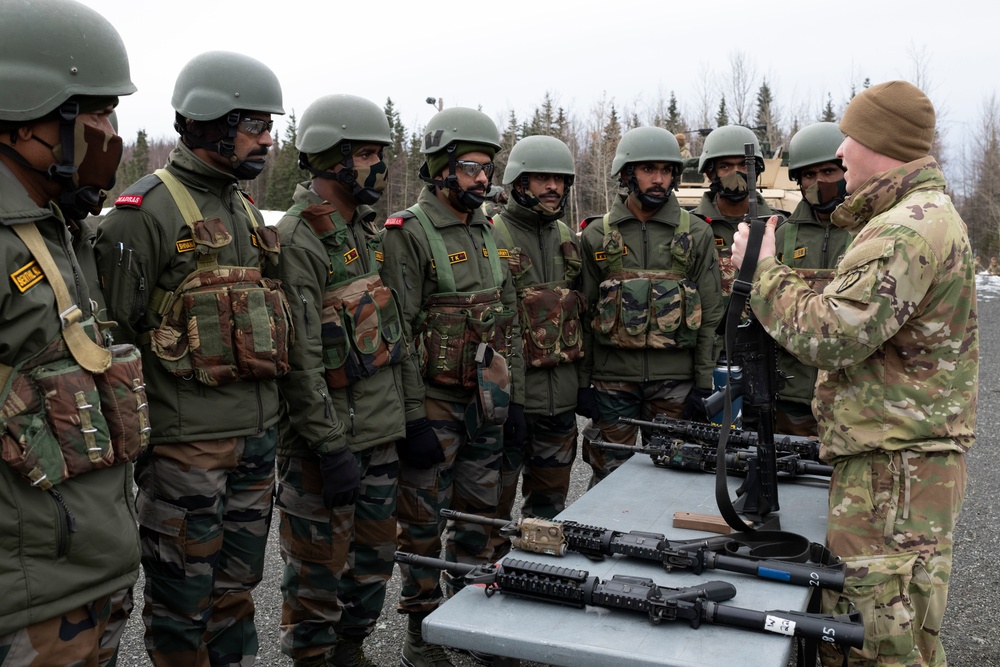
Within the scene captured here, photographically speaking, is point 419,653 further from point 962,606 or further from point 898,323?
point 962,606

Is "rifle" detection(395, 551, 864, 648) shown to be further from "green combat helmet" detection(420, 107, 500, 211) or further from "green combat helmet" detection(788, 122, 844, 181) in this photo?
"green combat helmet" detection(788, 122, 844, 181)

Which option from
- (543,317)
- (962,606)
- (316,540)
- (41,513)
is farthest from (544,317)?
(41,513)

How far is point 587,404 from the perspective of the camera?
222 inches

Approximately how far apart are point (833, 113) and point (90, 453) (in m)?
52.7

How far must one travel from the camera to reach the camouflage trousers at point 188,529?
11.3 ft

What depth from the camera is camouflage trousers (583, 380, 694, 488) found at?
18.5ft

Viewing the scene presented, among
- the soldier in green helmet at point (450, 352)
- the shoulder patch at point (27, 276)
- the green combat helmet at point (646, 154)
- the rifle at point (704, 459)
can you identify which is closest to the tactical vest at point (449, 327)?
the soldier in green helmet at point (450, 352)

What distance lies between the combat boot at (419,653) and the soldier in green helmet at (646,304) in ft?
5.56

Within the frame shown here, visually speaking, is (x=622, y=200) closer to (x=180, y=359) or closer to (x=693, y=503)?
(x=693, y=503)

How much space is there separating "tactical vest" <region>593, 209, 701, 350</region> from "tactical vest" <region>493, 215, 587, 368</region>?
0.22 meters

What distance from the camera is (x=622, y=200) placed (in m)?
5.90

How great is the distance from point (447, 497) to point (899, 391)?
8.53 ft

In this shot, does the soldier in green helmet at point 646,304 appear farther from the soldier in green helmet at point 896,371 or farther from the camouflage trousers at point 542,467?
the soldier in green helmet at point 896,371

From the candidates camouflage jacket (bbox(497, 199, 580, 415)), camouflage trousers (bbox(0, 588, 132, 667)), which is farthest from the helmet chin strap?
camouflage trousers (bbox(0, 588, 132, 667))
